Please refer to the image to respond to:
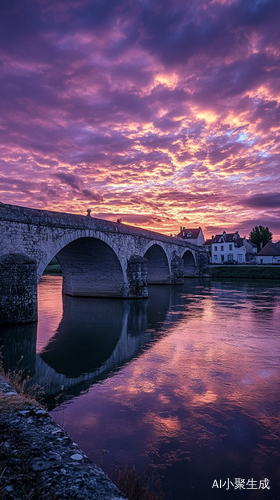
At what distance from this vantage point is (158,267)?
3941 centimetres

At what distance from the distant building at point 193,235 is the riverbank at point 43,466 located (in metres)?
75.4

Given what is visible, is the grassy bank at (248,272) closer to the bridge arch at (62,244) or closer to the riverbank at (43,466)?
the bridge arch at (62,244)

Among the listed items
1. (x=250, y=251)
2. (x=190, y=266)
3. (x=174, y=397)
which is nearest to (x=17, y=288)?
(x=174, y=397)

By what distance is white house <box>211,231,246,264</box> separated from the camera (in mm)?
71375

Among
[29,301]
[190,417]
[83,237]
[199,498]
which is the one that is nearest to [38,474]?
[199,498]

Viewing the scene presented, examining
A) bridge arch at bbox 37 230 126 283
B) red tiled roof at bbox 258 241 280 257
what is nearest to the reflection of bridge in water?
bridge arch at bbox 37 230 126 283

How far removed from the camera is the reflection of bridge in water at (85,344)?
8.84 m

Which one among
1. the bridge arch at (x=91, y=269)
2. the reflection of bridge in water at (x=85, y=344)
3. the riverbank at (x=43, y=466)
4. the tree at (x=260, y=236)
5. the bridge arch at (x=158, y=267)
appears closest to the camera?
the riverbank at (x=43, y=466)

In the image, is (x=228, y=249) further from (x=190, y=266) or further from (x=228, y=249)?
(x=190, y=266)

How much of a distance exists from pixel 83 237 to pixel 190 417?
14.4 meters

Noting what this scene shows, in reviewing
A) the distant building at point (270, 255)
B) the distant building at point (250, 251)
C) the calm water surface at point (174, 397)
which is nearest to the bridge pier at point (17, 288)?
the calm water surface at point (174, 397)

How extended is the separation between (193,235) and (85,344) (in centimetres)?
6889

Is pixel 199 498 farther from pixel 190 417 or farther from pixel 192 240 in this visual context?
pixel 192 240

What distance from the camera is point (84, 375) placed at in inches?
352
